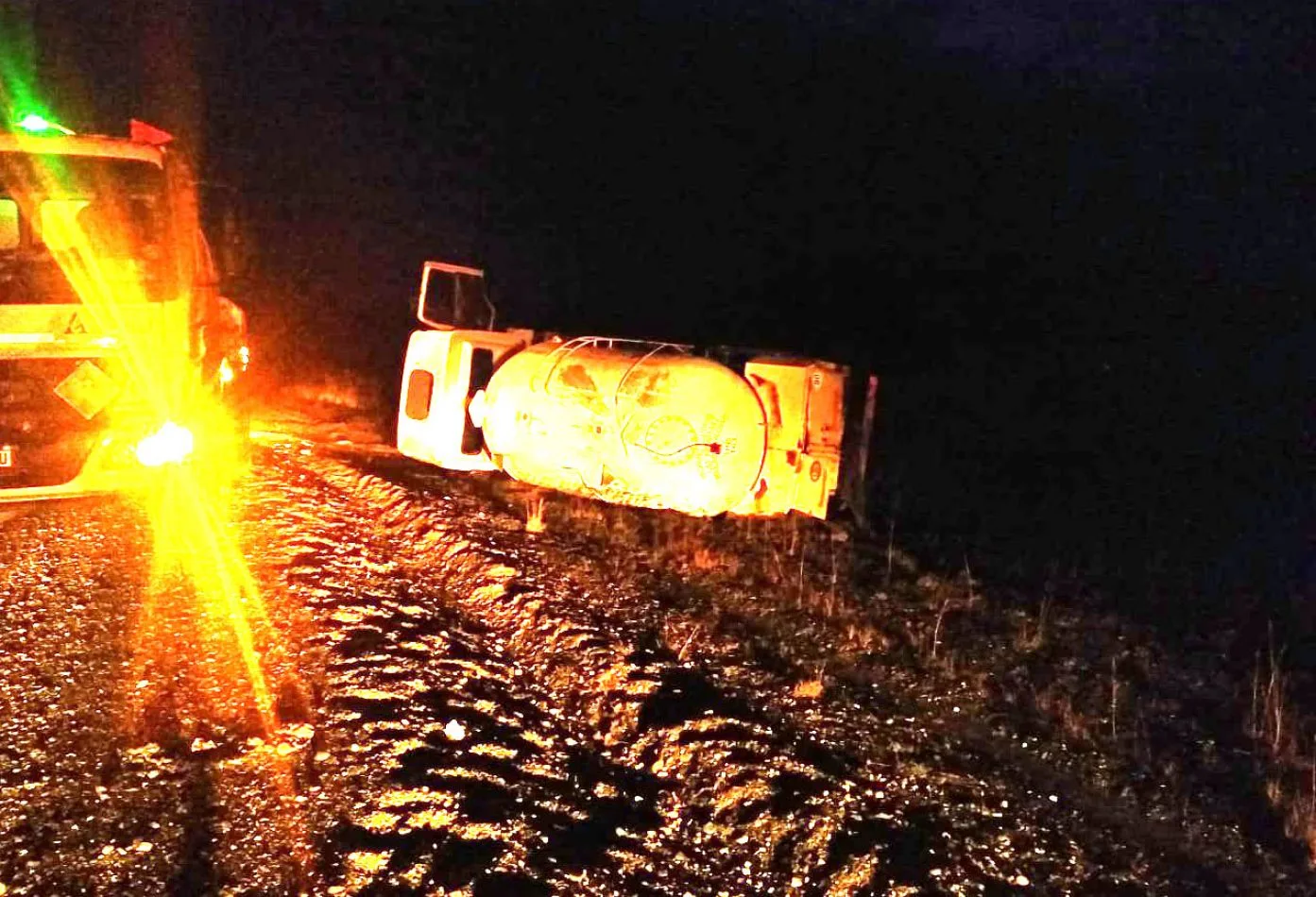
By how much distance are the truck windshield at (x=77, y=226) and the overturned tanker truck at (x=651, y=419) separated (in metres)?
2.62

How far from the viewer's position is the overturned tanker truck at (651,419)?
7.42 meters

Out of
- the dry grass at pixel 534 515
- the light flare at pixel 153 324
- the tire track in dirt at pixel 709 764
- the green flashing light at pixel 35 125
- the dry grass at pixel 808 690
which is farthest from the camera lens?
the dry grass at pixel 534 515

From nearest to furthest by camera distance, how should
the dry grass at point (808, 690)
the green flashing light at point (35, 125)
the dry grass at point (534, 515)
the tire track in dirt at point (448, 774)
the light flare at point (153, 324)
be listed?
the tire track in dirt at point (448, 774) < the dry grass at point (808, 690) < the light flare at point (153, 324) < the green flashing light at point (35, 125) < the dry grass at point (534, 515)

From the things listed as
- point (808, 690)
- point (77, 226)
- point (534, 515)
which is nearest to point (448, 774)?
point (808, 690)

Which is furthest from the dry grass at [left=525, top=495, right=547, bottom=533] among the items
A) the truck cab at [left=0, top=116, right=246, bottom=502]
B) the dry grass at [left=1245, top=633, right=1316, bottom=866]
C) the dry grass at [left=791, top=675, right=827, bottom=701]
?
the dry grass at [left=1245, top=633, right=1316, bottom=866]

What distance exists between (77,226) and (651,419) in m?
3.86

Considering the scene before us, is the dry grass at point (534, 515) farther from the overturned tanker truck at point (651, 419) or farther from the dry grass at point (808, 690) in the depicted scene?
the dry grass at point (808, 690)

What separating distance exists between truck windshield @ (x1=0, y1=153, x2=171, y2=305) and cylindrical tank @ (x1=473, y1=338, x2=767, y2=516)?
2709 mm

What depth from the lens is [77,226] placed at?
6.30 metres

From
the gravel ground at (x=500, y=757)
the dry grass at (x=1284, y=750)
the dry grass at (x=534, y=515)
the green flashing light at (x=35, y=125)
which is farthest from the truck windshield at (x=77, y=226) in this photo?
the dry grass at (x=1284, y=750)

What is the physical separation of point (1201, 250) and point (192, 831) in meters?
21.4

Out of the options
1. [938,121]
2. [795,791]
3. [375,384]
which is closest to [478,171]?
[938,121]

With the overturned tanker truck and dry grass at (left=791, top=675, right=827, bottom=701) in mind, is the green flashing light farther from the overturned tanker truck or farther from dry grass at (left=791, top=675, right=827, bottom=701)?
dry grass at (left=791, top=675, right=827, bottom=701)

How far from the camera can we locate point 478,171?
3475cm
